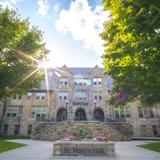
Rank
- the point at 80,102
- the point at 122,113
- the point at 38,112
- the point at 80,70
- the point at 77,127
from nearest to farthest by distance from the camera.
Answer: the point at 77,127 → the point at 122,113 → the point at 80,102 → the point at 38,112 → the point at 80,70

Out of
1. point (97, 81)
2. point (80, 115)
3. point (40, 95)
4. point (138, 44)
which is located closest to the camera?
point (138, 44)

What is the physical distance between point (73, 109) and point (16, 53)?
18.2 metres

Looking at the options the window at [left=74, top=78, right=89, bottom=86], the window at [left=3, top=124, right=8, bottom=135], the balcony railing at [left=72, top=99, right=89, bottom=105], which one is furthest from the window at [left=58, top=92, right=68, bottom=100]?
the window at [left=3, top=124, right=8, bottom=135]

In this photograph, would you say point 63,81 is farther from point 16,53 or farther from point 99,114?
point 16,53

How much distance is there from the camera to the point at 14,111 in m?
32.0

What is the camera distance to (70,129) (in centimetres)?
2564

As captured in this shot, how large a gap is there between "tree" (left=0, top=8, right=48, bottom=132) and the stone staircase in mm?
10118

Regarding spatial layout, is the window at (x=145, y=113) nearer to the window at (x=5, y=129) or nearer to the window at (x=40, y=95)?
the window at (x=40, y=95)

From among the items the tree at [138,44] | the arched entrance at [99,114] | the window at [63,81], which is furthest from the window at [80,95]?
the tree at [138,44]

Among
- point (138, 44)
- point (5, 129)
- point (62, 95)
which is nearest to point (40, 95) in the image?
point (62, 95)

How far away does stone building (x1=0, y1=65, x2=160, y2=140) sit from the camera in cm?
3003

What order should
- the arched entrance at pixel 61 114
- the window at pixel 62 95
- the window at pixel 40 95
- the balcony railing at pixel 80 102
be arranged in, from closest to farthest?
the balcony railing at pixel 80 102, the arched entrance at pixel 61 114, the window at pixel 62 95, the window at pixel 40 95

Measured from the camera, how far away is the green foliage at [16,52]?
15336mm

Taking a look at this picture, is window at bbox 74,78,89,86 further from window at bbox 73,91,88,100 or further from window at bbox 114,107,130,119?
window at bbox 114,107,130,119
